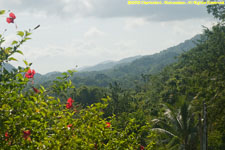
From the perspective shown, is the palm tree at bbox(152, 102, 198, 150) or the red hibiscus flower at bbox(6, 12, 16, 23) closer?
the red hibiscus flower at bbox(6, 12, 16, 23)

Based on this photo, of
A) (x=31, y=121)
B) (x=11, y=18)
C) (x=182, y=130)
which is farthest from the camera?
(x=182, y=130)

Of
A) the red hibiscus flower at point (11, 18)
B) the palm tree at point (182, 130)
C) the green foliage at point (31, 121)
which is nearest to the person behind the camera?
the green foliage at point (31, 121)

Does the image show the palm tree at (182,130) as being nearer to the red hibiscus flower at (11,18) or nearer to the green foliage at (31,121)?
the green foliage at (31,121)

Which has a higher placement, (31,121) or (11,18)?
(11,18)

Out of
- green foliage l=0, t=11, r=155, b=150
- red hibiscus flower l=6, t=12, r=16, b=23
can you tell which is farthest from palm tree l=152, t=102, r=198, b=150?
red hibiscus flower l=6, t=12, r=16, b=23

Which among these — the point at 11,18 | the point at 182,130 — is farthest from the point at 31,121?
the point at 182,130

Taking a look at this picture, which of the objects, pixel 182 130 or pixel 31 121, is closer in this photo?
pixel 31 121

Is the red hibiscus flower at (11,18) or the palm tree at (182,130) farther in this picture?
the palm tree at (182,130)

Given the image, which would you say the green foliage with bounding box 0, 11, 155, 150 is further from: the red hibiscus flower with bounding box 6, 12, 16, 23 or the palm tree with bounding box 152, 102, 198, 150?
the palm tree with bounding box 152, 102, 198, 150

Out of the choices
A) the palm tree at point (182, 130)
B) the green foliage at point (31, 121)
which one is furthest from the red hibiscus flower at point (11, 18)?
the palm tree at point (182, 130)

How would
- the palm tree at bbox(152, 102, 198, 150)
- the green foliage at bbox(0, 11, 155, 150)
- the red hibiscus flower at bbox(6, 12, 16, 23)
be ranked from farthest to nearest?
the palm tree at bbox(152, 102, 198, 150) < the red hibiscus flower at bbox(6, 12, 16, 23) < the green foliage at bbox(0, 11, 155, 150)

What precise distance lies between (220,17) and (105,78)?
14807 centimetres

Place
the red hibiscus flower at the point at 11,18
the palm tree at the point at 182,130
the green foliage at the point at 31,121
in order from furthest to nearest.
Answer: the palm tree at the point at 182,130 → the red hibiscus flower at the point at 11,18 → the green foliage at the point at 31,121

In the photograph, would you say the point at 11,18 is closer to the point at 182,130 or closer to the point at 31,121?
the point at 31,121
